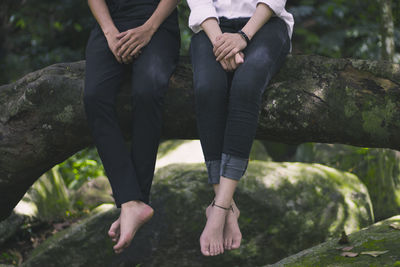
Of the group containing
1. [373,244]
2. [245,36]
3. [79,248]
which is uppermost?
[245,36]

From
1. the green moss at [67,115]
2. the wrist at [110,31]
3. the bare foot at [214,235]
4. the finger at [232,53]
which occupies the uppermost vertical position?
the wrist at [110,31]

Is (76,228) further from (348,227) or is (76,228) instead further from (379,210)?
(379,210)

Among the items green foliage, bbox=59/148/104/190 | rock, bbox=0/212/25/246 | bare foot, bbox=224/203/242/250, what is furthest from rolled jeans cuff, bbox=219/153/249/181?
green foliage, bbox=59/148/104/190

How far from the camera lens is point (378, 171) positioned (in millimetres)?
5359

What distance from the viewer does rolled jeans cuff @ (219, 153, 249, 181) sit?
8.15 feet

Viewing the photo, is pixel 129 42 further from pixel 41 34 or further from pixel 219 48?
pixel 41 34

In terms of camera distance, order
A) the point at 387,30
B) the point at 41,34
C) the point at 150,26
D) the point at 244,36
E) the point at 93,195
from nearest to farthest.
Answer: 1. the point at 244,36
2. the point at 150,26
3. the point at 387,30
4. the point at 93,195
5. the point at 41,34

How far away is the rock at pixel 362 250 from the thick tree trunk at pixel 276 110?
59 cm

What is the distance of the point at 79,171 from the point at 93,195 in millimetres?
1372

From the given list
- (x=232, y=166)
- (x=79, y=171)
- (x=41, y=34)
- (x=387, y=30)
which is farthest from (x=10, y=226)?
(x=41, y=34)

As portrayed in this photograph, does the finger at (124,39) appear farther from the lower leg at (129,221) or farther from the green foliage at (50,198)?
the green foliage at (50,198)

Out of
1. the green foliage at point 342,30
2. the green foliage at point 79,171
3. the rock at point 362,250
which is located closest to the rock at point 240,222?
the rock at point 362,250

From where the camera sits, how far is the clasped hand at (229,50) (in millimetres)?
2600

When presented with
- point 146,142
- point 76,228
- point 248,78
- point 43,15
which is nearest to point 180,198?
point 76,228
